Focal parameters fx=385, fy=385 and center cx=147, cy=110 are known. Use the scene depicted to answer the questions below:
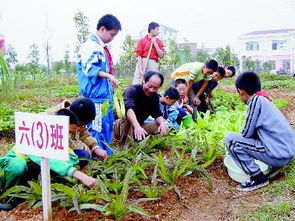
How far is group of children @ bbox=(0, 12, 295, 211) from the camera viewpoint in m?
3.12

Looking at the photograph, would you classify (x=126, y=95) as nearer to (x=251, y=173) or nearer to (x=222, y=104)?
(x=251, y=173)

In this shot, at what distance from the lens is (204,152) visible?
4.00m

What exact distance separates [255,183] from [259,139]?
0.41 m

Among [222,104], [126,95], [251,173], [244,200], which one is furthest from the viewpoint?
[222,104]

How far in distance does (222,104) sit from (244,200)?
212 inches

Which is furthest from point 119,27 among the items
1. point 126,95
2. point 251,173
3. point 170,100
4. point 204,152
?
point 251,173

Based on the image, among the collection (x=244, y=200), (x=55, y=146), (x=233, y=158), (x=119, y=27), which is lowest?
(x=244, y=200)

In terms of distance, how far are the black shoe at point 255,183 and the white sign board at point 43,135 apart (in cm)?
180

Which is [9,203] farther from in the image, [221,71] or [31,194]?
[221,71]

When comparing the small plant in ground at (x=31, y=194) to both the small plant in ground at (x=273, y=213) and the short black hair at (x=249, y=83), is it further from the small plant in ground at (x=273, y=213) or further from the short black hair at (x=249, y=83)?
the short black hair at (x=249, y=83)

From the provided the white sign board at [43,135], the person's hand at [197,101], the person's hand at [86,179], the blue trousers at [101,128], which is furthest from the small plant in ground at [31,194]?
the person's hand at [197,101]

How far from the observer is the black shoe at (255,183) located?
341 centimetres

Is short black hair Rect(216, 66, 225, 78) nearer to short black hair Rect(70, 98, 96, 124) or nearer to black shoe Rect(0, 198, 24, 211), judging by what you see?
short black hair Rect(70, 98, 96, 124)

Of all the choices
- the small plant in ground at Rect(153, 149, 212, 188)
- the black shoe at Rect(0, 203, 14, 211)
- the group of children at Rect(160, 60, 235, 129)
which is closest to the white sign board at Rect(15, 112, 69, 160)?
the black shoe at Rect(0, 203, 14, 211)
